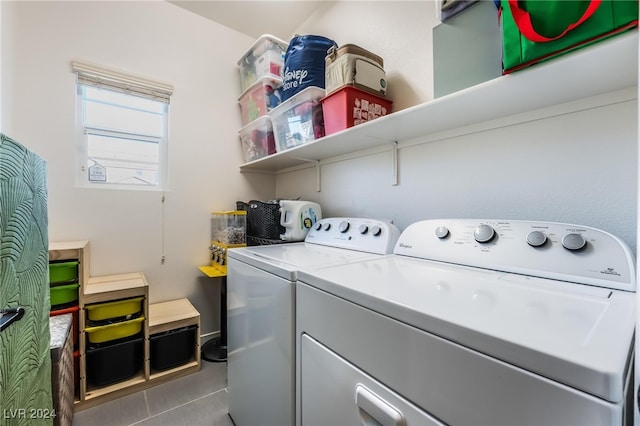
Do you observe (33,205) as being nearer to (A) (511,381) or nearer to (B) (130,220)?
(B) (130,220)

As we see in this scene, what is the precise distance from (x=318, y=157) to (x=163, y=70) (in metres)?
1.49

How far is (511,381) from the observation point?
42 centimetres

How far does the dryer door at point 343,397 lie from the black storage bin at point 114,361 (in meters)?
1.52

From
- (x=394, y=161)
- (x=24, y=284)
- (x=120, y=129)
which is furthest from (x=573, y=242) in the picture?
(x=120, y=129)

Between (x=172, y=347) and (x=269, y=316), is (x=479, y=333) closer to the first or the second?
(x=269, y=316)

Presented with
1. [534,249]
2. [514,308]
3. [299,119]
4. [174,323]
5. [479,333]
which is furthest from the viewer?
[174,323]

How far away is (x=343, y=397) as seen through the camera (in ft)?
2.33

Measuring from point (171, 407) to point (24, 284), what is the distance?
1233 millimetres

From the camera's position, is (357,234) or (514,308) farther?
(357,234)

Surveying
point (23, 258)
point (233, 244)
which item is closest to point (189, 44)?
point (233, 244)

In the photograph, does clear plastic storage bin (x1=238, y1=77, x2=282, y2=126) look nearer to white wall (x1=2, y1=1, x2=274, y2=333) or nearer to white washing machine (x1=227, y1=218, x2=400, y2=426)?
white wall (x1=2, y1=1, x2=274, y2=333)

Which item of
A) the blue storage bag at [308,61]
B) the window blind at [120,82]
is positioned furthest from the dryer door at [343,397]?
the window blind at [120,82]

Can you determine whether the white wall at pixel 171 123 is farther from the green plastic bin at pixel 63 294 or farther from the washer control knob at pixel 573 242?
the washer control knob at pixel 573 242

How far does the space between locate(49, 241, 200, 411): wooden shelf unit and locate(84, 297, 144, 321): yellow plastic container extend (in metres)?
0.03
